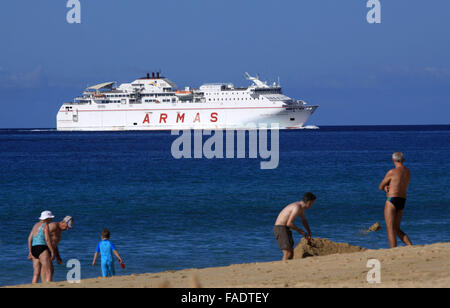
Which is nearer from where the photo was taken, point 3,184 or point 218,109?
point 3,184

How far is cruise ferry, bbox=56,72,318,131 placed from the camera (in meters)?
89.6

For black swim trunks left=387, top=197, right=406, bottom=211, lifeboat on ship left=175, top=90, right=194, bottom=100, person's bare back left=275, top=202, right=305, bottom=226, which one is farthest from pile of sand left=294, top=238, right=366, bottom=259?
lifeboat on ship left=175, top=90, right=194, bottom=100

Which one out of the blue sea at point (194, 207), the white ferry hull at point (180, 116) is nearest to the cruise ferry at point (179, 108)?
the white ferry hull at point (180, 116)

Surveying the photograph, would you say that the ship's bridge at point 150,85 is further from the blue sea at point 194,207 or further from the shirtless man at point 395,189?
the shirtless man at point 395,189

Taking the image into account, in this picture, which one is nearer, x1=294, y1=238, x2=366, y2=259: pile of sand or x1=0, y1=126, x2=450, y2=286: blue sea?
x1=294, y1=238, x2=366, y2=259: pile of sand

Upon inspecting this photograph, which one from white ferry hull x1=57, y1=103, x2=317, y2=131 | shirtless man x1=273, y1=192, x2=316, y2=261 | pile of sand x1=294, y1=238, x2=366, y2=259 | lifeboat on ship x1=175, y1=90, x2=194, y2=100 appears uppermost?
lifeboat on ship x1=175, y1=90, x2=194, y2=100

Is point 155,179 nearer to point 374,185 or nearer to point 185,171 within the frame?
point 185,171

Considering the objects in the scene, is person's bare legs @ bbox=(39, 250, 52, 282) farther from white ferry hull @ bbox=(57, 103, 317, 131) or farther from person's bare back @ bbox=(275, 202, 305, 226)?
white ferry hull @ bbox=(57, 103, 317, 131)

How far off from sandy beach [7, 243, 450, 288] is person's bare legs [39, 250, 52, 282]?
81cm

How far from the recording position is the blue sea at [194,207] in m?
13.9

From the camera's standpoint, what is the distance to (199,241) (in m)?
15.5
